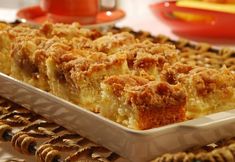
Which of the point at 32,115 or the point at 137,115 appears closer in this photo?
the point at 137,115

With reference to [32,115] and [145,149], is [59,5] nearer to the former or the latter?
[32,115]

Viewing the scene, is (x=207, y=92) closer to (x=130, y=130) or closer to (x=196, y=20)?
(x=130, y=130)

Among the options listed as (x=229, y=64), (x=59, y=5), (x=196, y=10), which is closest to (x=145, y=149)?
(x=229, y=64)

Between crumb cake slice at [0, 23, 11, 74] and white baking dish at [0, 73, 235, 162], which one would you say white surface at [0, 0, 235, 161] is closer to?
white baking dish at [0, 73, 235, 162]

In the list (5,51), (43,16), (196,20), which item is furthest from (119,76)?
(43,16)

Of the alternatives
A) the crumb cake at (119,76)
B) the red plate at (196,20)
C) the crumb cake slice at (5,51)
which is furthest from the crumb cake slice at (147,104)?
the red plate at (196,20)

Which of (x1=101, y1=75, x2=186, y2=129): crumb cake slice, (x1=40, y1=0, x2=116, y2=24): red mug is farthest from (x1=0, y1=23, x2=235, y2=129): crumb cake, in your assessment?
(x1=40, y1=0, x2=116, y2=24): red mug

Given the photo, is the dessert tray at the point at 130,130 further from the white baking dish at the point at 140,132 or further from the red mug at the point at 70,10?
the red mug at the point at 70,10
